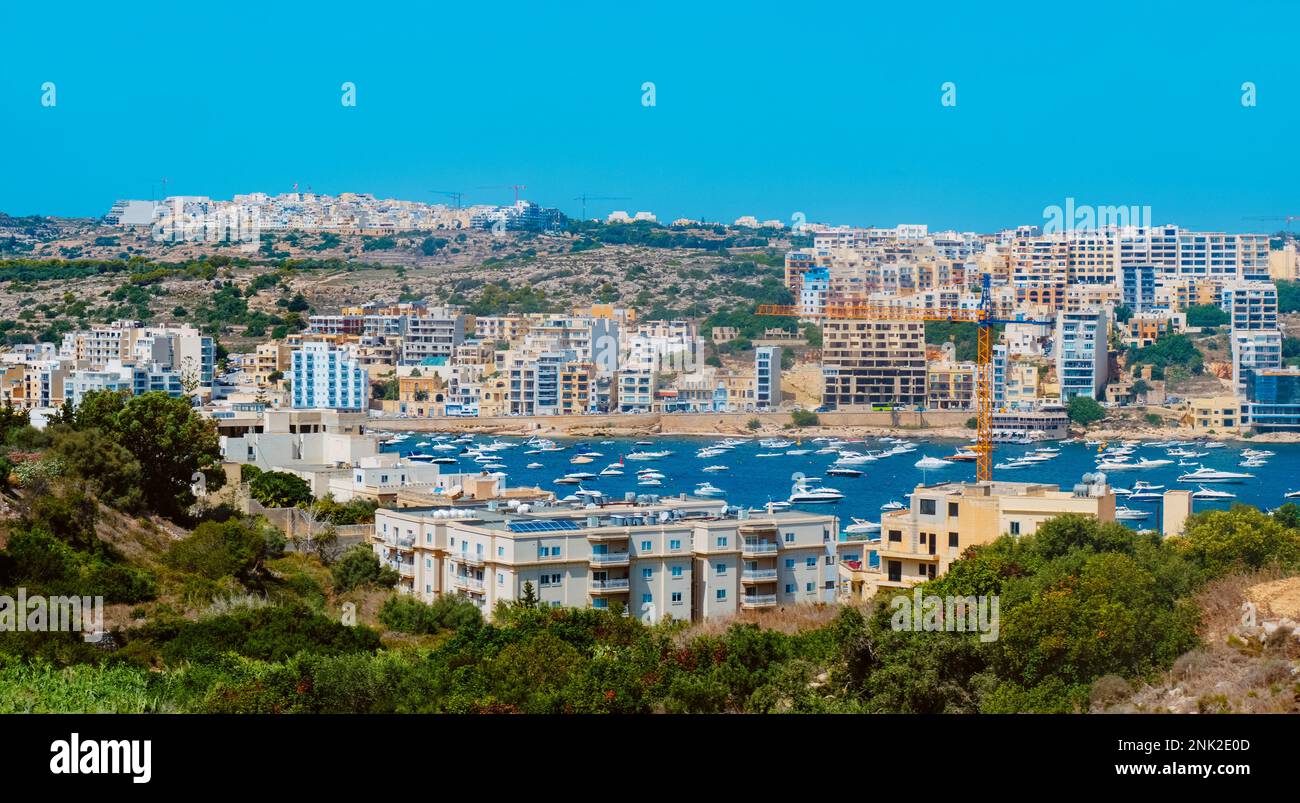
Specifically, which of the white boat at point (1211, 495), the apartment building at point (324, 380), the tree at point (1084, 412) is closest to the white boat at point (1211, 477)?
the white boat at point (1211, 495)

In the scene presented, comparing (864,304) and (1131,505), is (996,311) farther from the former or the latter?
(1131,505)

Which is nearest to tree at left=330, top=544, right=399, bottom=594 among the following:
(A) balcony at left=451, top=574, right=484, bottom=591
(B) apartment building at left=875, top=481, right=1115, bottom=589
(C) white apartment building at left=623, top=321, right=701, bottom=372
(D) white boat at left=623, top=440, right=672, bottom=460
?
(A) balcony at left=451, top=574, right=484, bottom=591

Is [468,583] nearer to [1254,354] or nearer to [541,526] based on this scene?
[541,526]

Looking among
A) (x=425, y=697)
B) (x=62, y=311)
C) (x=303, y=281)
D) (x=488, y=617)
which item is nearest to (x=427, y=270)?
(x=303, y=281)

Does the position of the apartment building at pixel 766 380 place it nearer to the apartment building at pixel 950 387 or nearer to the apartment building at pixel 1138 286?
the apartment building at pixel 950 387

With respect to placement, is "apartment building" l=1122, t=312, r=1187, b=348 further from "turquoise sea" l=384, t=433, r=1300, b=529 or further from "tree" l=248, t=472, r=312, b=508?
"tree" l=248, t=472, r=312, b=508

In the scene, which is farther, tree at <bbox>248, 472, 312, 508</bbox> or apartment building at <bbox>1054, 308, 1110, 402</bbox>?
apartment building at <bbox>1054, 308, 1110, 402</bbox>
